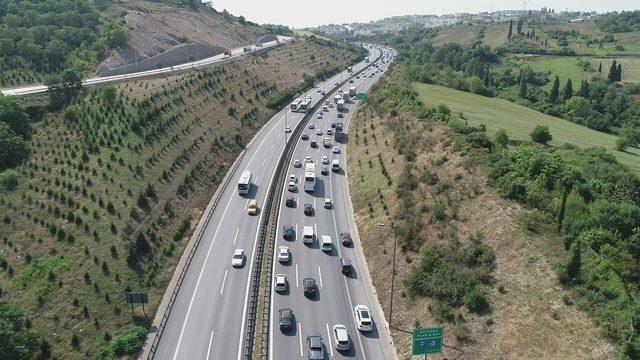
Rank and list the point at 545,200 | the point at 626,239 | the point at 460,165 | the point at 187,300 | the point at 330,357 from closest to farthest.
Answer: the point at 330,357, the point at 626,239, the point at 187,300, the point at 545,200, the point at 460,165

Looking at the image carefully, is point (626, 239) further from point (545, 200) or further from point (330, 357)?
point (330, 357)

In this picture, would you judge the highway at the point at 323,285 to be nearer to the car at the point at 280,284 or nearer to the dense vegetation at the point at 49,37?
the car at the point at 280,284

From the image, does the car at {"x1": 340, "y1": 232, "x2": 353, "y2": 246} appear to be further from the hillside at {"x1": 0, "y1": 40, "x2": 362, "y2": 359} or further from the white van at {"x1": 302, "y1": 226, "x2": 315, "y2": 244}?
the hillside at {"x1": 0, "y1": 40, "x2": 362, "y2": 359}

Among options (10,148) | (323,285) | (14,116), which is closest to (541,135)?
(323,285)

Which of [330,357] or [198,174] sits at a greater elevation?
[198,174]

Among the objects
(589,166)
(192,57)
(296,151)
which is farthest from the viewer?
(192,57)

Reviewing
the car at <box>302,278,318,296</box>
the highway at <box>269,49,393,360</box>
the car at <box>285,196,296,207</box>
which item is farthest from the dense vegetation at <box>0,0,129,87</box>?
the car at <box>302,278,318,296</box>

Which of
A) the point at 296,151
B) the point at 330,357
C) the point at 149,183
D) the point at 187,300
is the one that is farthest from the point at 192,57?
the point at 330,357
